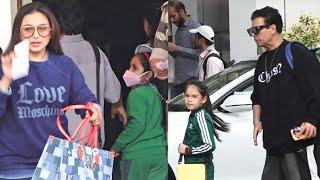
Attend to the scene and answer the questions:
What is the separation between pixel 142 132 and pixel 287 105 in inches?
46.2

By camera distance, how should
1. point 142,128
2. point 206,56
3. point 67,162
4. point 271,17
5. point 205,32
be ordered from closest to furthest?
point 67,162 → point 142,128 → point 271,17 → point 206,56 → point 205,32

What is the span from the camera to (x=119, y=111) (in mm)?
4414

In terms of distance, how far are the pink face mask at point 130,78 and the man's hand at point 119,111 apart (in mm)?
134

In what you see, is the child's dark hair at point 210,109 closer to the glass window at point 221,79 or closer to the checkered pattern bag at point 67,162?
the glass window at point 221,79

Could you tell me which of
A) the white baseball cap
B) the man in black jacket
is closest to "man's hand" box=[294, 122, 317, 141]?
the man in black jacket

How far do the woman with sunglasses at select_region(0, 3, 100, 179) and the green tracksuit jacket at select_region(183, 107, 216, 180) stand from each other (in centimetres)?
170

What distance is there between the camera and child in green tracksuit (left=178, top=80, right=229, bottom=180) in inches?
213

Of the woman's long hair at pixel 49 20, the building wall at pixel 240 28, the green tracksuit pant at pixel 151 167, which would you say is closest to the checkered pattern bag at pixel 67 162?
the woman's long hair at pixel 49 20

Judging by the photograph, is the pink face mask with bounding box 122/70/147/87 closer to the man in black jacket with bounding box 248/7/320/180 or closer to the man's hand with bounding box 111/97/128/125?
the man's hand with bounding box 111/97/128/125

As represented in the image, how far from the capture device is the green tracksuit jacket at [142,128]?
14.7 feet

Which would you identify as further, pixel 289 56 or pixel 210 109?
pixel 210 109

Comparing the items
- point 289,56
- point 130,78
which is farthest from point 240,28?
point 130,78

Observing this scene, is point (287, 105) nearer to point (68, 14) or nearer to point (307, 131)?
point (307, 131)

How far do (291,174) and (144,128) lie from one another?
1.24m
